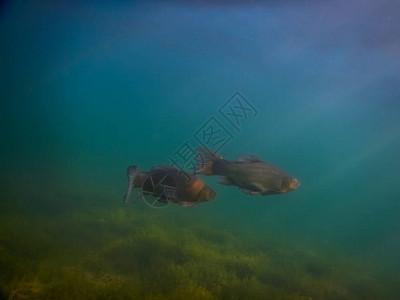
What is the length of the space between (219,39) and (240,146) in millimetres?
79518

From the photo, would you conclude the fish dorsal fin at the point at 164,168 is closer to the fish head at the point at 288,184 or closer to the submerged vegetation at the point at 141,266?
the fish head at the point at 288,184

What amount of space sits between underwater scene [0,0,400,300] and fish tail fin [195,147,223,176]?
2 cm

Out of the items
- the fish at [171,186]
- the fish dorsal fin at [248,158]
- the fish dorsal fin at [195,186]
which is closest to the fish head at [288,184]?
the fish dorsal fin at [248,158]

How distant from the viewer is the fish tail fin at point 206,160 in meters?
4.55

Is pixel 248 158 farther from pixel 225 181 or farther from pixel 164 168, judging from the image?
pixel 164 168

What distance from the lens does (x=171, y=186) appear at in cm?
412

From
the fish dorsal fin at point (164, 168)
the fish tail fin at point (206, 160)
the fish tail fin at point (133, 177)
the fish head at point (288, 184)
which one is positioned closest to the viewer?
the fish tail fin at point (133, 177)

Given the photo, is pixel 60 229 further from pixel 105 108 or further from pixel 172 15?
pixel 105 108

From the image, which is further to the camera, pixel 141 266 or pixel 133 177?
pixel 141 266

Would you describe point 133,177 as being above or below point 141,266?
above

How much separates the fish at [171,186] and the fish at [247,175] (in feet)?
1.69

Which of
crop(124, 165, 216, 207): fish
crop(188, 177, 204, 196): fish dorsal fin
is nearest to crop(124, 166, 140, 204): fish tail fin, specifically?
crop(124, 165, 216, 207): fish

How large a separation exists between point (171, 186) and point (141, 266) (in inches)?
215

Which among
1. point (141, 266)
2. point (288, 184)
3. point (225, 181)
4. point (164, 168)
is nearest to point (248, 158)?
point (225, 181)
